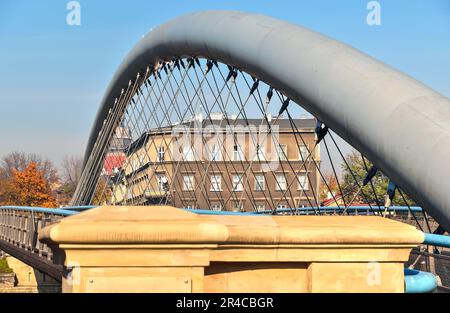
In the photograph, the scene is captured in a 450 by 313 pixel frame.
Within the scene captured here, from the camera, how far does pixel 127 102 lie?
24172 millimetres

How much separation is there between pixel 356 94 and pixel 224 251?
4.36 m

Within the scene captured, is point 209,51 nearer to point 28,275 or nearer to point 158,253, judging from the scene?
point 158,253

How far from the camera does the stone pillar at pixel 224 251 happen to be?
3.07 m

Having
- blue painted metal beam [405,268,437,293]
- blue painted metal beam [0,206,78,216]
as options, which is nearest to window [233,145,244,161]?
blue painted metal beam [0,206,78,216]

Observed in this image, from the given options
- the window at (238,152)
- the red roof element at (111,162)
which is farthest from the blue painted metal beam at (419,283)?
the red roof element at (111,162)

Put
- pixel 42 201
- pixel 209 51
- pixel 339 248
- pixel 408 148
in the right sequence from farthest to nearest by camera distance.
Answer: pixel 42 201 → pixel 209 51 → pixel 408 148 → pixel 339 248

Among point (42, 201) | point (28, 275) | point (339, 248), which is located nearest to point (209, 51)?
point (339, 248)

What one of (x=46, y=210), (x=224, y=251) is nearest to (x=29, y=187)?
(x=46, y=210)

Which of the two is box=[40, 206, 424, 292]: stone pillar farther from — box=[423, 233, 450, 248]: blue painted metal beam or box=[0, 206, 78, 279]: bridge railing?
box=[0, 206, 78, 279]: bridge railing

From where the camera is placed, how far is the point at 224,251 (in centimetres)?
333

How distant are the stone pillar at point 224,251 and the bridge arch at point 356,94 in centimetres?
233

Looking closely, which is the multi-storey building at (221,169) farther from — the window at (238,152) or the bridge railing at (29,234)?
the bridge railing at (29,234)

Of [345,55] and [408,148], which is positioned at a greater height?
[345,55]
